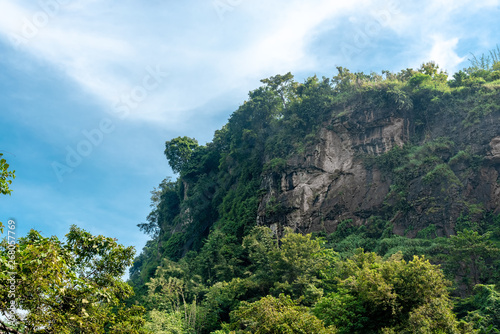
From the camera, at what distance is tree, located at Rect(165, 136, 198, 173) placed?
45.0m

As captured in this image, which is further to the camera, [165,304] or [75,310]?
[165,304]

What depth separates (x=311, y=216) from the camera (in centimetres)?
3045

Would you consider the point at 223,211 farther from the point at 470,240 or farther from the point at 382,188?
the point at 470,240

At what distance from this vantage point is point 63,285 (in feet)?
18.6

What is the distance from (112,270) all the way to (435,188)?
2388cm

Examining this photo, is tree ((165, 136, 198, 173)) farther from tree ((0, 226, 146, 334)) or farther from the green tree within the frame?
tree ((0, 226, 146, 334))

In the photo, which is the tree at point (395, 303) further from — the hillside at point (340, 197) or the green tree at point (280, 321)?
the green tree at point (280, 321)

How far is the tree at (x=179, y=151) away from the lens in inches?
1772

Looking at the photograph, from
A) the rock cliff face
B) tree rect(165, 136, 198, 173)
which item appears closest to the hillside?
the rock cliff face

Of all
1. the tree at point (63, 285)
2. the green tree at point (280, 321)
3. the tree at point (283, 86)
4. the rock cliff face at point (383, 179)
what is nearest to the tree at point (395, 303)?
the green tree at point (280, 321)

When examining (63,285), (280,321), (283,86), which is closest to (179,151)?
(283,86)

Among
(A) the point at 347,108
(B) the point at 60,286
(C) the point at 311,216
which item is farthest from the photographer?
(A) the point at 347,108

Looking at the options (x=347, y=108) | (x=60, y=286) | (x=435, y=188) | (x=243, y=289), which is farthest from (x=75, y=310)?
(x=347, y=108)

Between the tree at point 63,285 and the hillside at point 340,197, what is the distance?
8.82 meters
